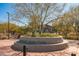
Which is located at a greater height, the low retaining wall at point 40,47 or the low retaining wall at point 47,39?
the low retaining wall at point 47,39

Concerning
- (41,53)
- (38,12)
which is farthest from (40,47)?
(38,12)

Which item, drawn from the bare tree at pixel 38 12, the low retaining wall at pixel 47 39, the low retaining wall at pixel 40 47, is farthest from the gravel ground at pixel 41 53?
the bare tree at pixel 38 12

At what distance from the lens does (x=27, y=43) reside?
4.50 m

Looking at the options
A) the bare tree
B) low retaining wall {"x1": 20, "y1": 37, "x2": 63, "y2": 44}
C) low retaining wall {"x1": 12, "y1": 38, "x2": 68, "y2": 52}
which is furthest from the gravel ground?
the bare tree

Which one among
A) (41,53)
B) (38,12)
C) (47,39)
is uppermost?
(38,12)

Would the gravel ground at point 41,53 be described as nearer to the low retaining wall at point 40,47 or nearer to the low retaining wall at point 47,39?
the low retaining wall at point 40,47

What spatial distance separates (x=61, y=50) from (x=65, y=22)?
0.50m

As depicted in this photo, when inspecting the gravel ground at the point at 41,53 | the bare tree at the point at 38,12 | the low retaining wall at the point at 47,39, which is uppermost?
the bare tree at the point at 38,12

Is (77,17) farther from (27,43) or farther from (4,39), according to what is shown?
(4,39)

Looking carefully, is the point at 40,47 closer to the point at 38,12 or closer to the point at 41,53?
the point at 41,53

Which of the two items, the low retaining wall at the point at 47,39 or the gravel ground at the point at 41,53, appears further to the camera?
the low retaining wall at the point at 47,39

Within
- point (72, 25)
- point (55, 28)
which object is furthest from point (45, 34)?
point (72, 25)

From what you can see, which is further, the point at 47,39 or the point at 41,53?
the point at 47,39

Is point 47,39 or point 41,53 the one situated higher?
point 47,39
